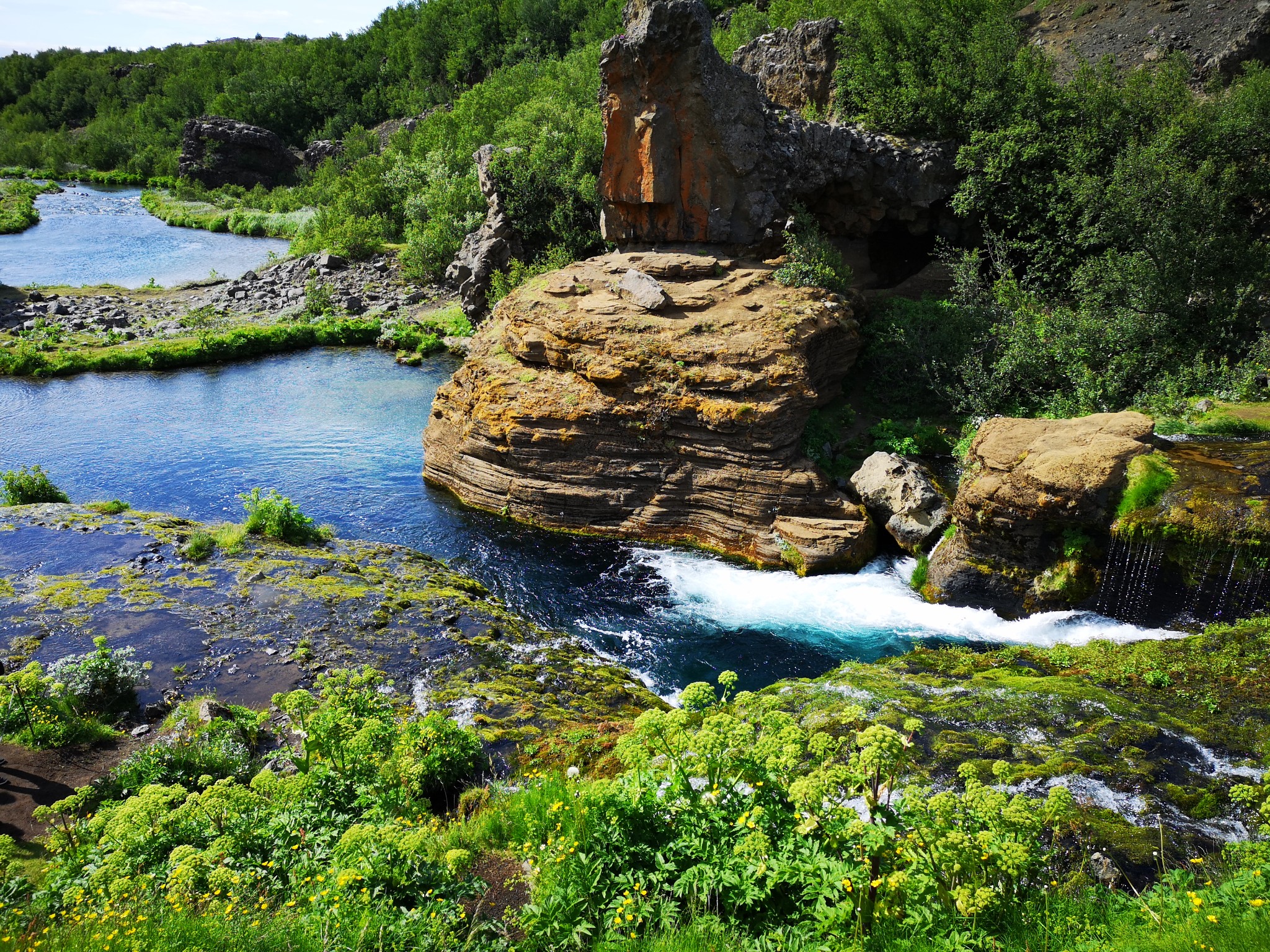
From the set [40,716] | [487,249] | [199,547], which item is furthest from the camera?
[487,249]

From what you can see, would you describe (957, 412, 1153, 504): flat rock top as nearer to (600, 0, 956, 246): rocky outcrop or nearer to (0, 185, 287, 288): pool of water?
(600, 0, 956, 246): rocky outcrop

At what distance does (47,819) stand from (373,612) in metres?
6.95

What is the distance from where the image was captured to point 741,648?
15.3 m

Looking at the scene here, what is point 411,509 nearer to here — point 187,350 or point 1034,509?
point 1034,509

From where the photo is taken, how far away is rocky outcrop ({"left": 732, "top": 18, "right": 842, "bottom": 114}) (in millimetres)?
30531

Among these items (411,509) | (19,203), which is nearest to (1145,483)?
(411,509)

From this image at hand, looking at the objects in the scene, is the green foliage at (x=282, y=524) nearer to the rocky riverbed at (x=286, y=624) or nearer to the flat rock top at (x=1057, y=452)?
the rocky riverbed at (x=286, y=624)

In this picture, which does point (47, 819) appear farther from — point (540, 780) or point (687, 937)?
point (687, 937)

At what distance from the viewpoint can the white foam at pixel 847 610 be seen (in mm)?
14672

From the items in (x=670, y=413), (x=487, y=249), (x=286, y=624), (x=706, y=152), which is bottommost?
(x=286, y=624)

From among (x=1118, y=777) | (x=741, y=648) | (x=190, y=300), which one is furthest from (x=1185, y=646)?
(x=190, y=300)

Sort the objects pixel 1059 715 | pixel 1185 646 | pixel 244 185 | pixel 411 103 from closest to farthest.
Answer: pixel 1059 715 → pixel 1185 646 → pixel 244 185 → pixel 411 103

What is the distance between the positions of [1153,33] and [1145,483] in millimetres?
26602

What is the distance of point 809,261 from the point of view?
2341 cm
